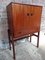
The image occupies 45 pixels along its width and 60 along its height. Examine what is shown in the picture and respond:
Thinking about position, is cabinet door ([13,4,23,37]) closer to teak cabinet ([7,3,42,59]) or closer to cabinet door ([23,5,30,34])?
teak cabinet ([7,3,42,59])

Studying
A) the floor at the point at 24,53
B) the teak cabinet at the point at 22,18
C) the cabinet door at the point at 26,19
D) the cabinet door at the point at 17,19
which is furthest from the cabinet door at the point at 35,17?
the floor at the point at 24,53

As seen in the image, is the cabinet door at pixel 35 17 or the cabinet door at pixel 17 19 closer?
the cabinet door at pixel 17 19

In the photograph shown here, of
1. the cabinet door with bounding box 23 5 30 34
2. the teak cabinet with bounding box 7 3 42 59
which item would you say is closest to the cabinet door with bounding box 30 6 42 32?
the teak cabinet with bounding box 7 3 42 59

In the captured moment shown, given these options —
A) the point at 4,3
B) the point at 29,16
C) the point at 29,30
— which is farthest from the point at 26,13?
the point at 4,3

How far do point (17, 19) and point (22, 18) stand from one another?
0.13 metres

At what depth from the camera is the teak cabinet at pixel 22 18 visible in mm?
1691

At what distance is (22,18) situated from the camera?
5.93 feet

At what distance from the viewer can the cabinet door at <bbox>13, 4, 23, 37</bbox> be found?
66.0 inches

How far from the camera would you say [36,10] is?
200 centimetres

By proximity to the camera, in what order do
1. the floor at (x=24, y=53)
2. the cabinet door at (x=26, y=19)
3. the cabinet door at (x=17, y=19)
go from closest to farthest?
the cabinet door at (x=17, y=19) → the cabinet door at (x=26, y=19) → the floor at (x=24, y=53)

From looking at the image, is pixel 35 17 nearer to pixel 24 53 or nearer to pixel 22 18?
pixel 22 18

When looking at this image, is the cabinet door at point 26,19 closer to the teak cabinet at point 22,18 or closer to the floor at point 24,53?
the teak cabinet at point 22,18

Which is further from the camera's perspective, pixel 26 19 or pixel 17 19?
pixel 26 19

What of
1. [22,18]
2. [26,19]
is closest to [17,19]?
[22,18]
